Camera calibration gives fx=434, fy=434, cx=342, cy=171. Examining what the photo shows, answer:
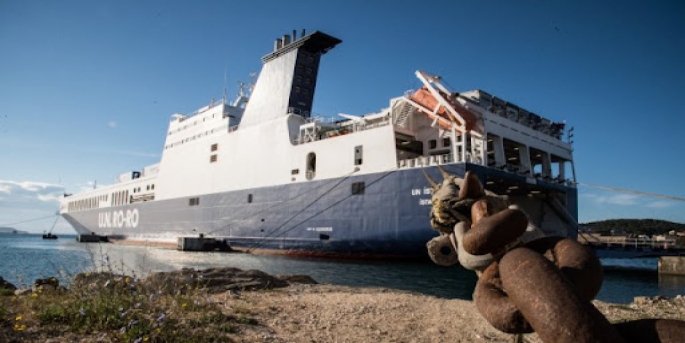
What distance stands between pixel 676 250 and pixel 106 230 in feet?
184

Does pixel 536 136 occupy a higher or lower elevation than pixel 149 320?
higher

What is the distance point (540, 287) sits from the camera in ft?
5.27

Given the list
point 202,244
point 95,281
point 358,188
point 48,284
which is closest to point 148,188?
point 202,244

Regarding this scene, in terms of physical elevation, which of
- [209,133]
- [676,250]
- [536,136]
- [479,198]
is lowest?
[676,250]

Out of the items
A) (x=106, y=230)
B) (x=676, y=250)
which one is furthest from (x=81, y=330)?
(x=106, y=230)

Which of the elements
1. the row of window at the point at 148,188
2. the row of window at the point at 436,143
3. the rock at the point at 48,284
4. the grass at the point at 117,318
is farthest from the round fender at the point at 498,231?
the row of window at the point at 148,188

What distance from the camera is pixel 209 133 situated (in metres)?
37.0

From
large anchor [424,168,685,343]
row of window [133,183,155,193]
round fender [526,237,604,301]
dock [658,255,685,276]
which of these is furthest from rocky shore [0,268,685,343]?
row of window [133,183,155,193]

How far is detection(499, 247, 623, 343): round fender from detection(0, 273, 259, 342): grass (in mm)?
3443

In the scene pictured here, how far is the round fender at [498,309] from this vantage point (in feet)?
5.66

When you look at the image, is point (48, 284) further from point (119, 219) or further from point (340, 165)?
point (119, 219)

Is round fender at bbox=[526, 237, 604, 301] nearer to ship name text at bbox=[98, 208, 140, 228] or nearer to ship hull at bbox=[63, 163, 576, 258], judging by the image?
ship hull at bbox=[63, 163, 576, 258]

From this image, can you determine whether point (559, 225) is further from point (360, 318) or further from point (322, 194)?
point (360, 318)

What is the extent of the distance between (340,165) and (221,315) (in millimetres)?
19165
